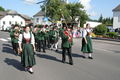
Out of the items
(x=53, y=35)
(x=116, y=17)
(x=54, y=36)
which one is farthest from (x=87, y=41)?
(x=116, y=17)

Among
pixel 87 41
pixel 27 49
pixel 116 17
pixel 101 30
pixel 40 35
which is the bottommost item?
pixel 27 49

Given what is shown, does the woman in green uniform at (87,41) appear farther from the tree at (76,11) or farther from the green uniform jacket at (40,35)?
the tree at (76,11)

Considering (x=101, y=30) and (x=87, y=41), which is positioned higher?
(x=101, y=30)

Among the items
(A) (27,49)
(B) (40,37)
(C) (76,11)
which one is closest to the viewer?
(A) (27,49)

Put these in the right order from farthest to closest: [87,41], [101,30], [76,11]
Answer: [76,11]
[101,30]
[87,41]

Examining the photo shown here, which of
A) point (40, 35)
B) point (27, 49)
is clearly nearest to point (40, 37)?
point (40, 35)

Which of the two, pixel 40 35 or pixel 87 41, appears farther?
pixel 40 35

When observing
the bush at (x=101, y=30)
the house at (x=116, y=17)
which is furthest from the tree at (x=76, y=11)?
the bush at (x=101, y=30)

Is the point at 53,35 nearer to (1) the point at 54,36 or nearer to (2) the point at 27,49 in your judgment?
(1) the point at 54,36

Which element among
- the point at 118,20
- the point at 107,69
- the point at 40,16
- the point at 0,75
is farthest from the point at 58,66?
the point at 40,16

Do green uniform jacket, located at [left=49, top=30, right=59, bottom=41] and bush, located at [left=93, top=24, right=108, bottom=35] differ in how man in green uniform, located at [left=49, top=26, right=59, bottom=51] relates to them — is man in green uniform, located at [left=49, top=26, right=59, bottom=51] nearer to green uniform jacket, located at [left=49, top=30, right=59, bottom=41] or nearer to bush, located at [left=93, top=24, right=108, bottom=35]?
green uniform jacket, located at [left=49, top=30, right=59, bottom=41]

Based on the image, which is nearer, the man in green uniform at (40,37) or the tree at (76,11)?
the man in green uniform at (40,37)

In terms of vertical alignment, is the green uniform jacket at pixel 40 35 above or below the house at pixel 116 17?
below

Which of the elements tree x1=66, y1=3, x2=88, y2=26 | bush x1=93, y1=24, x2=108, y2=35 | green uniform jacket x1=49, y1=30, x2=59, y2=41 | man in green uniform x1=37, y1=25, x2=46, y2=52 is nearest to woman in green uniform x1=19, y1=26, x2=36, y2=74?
man in green uniform x1=37, y1=25, x2=46, y2=52
